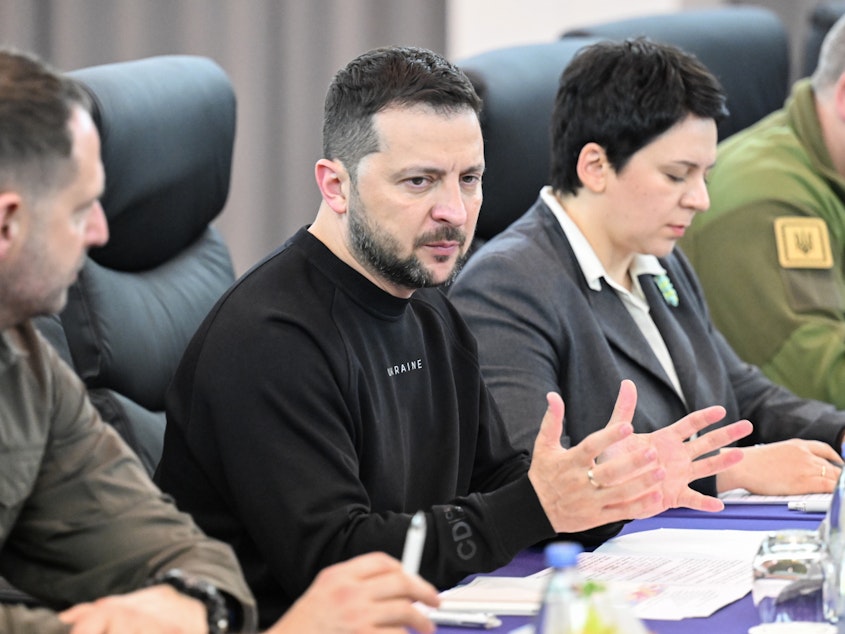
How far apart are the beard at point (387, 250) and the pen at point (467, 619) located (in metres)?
0.47

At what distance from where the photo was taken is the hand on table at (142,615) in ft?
4.21

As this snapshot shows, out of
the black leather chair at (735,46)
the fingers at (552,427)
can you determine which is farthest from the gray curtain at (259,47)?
the fingers at (552,427)

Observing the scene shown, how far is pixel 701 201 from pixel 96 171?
126cm

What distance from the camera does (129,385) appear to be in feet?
6.71

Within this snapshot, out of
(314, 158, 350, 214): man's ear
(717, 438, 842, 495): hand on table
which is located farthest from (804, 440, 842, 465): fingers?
(314, 158, 350, 214): man's ear

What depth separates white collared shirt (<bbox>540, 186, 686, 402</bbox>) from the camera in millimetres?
2281

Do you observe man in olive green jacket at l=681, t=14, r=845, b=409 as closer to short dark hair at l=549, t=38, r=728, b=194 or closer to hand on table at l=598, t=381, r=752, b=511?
short dark hair at l=549, t=38, r=728, b=194

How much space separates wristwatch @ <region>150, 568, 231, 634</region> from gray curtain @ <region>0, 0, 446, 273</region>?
222 cm

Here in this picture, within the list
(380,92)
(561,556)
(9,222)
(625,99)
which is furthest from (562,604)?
(625,99)

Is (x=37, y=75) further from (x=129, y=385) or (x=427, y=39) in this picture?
(x=427, y=39)

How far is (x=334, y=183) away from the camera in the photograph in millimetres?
1800

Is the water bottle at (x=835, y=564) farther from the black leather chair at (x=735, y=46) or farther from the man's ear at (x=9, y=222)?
the black leather chair at (x=735, y=46)

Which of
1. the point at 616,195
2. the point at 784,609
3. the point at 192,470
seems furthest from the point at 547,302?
the point at 784,609

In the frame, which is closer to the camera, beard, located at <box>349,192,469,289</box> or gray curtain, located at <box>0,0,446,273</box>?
beard, located at <box>349,192,469,289</box>
